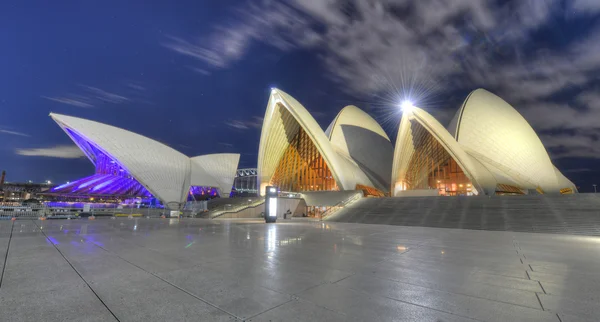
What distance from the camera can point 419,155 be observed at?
32531 millimetres

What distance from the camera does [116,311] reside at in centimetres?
232

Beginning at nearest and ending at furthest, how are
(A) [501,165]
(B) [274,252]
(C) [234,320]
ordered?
(C) [234,320] < (B) [274,252] < (A) [501,165]

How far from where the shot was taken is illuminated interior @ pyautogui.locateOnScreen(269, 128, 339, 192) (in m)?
33.7

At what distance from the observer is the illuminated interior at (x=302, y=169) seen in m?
33.7

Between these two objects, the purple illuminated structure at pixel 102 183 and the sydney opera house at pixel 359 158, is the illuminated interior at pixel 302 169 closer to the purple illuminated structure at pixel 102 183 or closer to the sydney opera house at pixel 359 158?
the sydney opera house at pixel 359 158

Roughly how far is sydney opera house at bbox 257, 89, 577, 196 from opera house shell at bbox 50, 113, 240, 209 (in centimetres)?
967

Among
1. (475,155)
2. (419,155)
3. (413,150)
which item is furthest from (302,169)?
(475,155)

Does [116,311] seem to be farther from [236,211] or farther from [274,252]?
[236,211]

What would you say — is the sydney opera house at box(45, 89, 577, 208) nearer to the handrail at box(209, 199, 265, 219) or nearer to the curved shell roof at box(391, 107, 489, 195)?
the curved shell roof at box(391, 107, 489, 195)

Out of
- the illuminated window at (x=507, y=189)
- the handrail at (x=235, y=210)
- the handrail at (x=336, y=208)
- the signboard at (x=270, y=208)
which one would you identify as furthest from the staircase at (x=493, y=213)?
the illuminated window at (x=507, y=189)

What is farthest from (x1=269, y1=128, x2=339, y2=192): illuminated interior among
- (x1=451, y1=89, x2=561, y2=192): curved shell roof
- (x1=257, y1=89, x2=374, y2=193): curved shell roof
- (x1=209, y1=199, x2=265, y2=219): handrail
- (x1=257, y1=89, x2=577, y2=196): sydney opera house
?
(x1=451, y1=89, x2=561, y2=192): curved shell roof

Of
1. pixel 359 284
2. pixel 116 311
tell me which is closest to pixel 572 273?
pixel 359 284

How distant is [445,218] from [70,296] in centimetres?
1616

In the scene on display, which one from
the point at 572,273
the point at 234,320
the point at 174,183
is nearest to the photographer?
the point at 234,320
